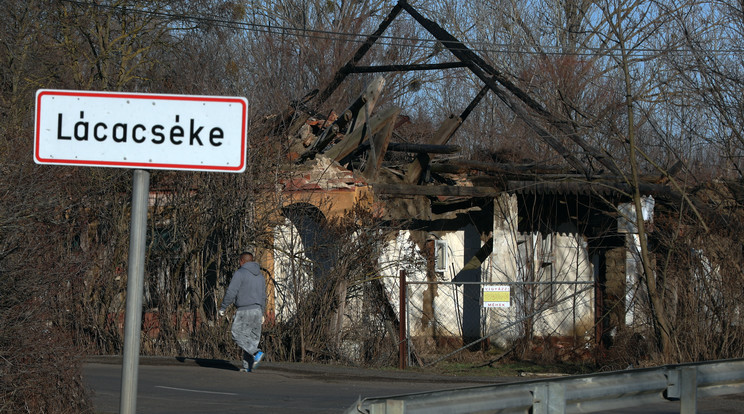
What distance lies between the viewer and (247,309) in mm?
12648

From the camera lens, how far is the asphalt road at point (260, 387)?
9109 mm

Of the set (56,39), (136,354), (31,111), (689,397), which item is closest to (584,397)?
(689,397)

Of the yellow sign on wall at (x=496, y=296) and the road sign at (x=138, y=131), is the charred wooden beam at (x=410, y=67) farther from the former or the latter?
the road sign at (x=138, y=131)

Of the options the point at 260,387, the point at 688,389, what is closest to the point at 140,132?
the point at 688,389

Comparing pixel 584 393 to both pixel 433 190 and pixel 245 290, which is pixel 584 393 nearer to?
pixel 245 290

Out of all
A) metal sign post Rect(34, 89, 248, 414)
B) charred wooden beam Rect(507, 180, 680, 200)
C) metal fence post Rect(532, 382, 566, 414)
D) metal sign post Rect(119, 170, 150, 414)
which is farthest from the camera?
charred wooden beam Rect(507, 180, 680, 200)

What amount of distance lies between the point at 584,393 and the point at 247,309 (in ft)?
23.9

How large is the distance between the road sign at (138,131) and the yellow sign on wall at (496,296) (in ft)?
39.3

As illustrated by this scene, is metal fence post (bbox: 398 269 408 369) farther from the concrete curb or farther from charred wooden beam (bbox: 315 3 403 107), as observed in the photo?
charred wooden beam (bbox: 315 3 403 107)

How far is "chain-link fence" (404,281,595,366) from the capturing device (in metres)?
15.8

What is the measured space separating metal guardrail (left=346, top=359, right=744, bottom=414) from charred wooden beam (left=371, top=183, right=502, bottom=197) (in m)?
10.7

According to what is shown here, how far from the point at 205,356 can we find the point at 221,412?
6.19 metres

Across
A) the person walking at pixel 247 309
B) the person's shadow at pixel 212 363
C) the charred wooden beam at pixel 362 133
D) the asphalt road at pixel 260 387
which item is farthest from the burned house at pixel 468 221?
the person walking at pixel 247 309

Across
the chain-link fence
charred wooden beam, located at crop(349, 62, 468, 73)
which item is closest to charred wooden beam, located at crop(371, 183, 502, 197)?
the chain-link fence
